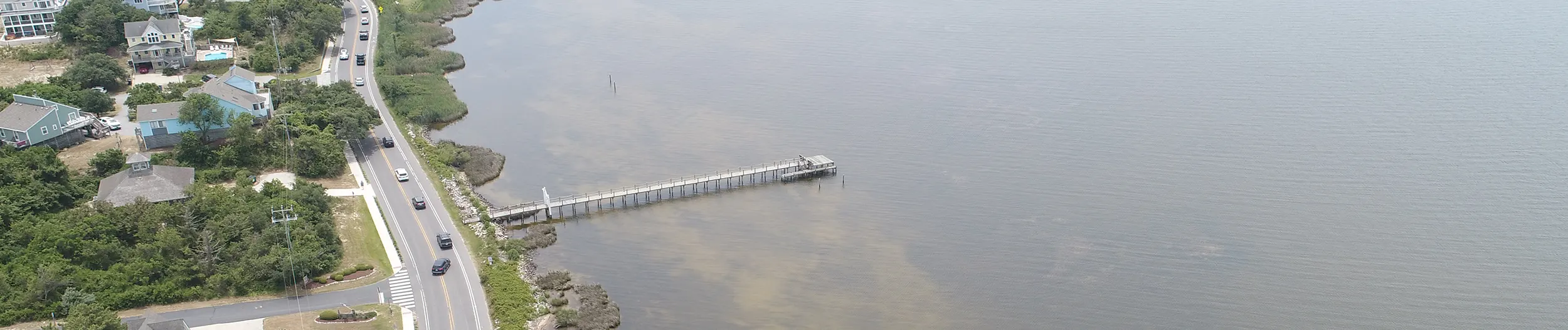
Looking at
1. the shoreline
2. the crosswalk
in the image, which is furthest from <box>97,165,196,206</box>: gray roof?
the crosswalk

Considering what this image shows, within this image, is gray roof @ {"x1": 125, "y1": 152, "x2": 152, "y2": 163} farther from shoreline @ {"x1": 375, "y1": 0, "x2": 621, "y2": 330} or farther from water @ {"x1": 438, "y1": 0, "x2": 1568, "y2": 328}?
water @ {"x1": 438, "y1": 0, "x2": 1568, "y2": 328}


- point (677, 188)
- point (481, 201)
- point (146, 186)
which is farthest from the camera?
point (677, 188)

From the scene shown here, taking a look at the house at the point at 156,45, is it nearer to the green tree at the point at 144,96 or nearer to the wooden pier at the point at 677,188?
the green tree at the point at 144,96

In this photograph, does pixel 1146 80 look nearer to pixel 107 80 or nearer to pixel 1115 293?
pixel 1115 293

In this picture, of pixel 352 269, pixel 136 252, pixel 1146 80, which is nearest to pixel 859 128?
pixel 1146 80

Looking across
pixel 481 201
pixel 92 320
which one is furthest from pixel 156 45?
pixel 92 320

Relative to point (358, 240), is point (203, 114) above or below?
above

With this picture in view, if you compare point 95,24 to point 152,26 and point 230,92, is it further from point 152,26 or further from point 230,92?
point 230,92

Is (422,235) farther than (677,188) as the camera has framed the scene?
No
